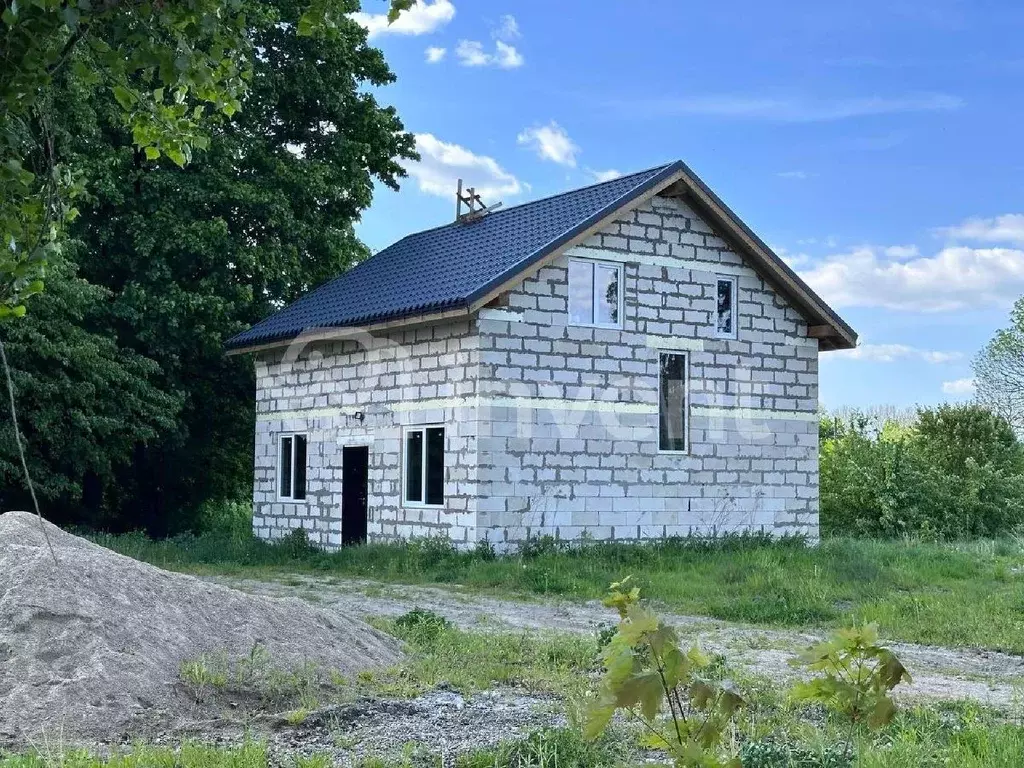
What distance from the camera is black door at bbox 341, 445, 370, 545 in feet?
70.3

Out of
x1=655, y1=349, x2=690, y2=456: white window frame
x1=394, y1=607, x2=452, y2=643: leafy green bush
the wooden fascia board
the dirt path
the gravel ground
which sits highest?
the wooden fascia board

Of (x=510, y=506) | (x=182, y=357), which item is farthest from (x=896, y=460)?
(x=182, y=357)

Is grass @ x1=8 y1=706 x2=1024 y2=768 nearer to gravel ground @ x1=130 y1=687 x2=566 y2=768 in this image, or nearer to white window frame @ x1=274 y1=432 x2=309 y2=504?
gravel ground @ x1=130 y1=687 x2=566 y2=768

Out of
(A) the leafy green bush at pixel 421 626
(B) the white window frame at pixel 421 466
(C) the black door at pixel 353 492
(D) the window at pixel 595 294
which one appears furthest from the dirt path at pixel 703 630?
(D) the window at pixel 595 294

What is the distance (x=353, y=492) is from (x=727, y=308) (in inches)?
285

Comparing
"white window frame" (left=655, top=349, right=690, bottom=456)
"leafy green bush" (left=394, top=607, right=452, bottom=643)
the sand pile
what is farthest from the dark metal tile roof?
the sand pile

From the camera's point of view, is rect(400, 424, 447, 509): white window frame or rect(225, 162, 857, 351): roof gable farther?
rect(400, 424, 447, 509): white window frame

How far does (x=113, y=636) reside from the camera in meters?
8.30

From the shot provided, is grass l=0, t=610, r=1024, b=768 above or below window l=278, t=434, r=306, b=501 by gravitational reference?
below

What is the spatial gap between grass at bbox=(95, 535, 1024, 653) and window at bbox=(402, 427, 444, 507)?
803 mm

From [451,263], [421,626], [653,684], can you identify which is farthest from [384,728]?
[451,263]

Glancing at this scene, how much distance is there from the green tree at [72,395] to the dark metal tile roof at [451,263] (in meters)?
2.29

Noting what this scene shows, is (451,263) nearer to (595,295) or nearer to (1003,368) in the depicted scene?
(595,295)

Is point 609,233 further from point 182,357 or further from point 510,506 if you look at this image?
point 182,357
